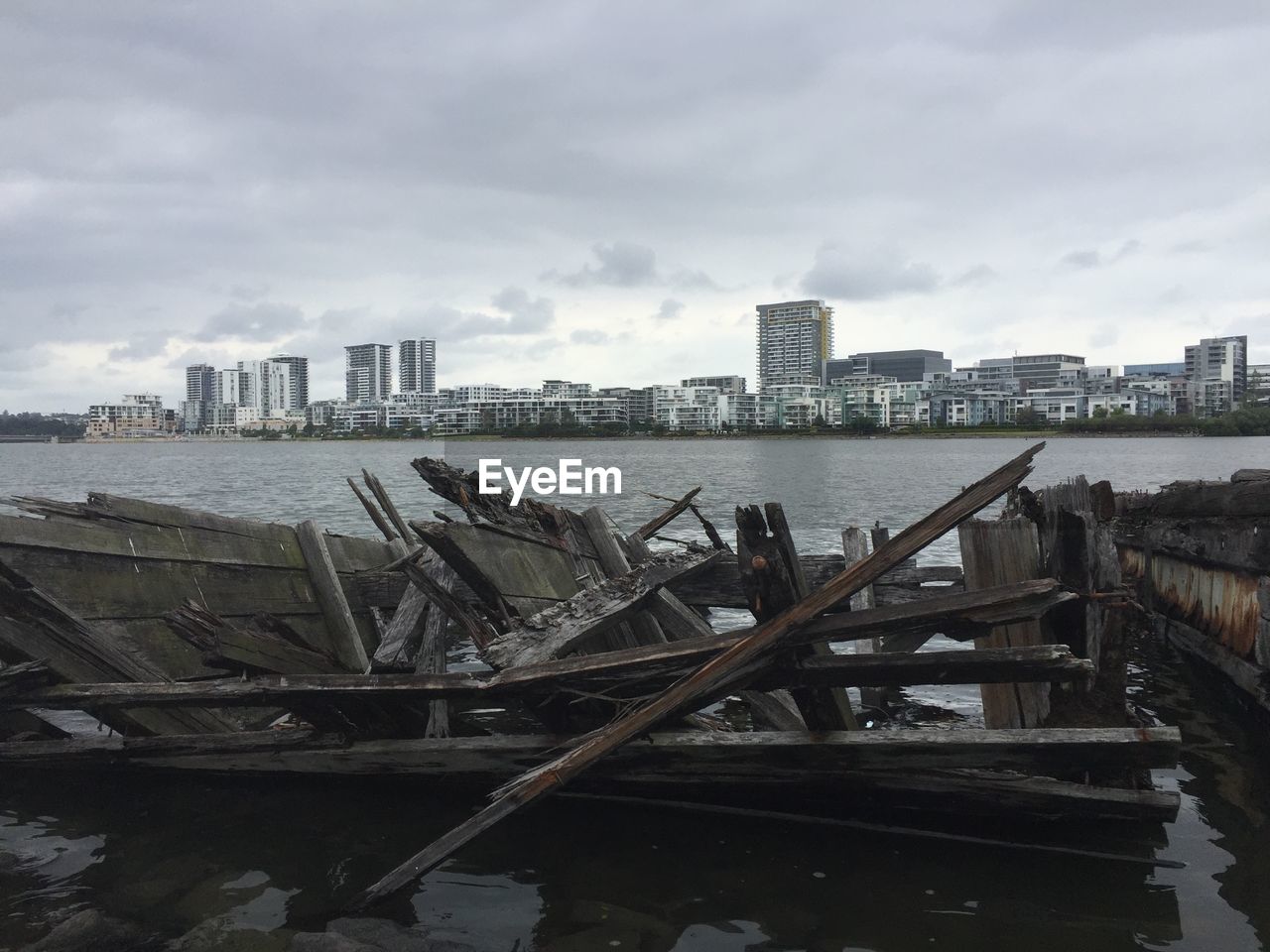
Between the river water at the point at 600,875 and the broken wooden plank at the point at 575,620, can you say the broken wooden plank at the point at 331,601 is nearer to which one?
the river water at the point at 600,875

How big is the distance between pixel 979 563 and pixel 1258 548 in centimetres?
419

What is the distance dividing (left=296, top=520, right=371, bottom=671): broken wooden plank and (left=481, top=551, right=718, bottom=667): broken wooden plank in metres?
2.81

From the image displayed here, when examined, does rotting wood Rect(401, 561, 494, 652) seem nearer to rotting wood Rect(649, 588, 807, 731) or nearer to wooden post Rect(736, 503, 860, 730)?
rotting wood Rect(649, 588, 807, 731)

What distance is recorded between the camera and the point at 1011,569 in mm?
6035

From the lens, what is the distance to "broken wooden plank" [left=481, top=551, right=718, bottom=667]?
5613 mm

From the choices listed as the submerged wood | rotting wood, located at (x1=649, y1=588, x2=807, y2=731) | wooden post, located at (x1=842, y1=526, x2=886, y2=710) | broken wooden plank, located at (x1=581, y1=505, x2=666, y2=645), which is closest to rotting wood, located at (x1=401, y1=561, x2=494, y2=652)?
rotting wood, located at (x1=649, y1=588, x2=807, y2=731)

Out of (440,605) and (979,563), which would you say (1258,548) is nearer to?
(979,563)

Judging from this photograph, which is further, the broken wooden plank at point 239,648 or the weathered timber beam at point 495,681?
the broken wooden plank at point 239,648

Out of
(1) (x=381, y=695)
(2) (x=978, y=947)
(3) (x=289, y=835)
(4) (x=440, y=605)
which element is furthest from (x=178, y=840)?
(2) (x=978, y=947)

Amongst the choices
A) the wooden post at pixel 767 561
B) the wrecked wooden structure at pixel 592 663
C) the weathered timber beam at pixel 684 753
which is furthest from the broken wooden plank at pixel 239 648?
the wooden post at pixel 767 561

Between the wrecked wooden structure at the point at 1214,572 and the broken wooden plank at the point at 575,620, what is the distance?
18.1 ft

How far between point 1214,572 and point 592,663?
8.51 meters

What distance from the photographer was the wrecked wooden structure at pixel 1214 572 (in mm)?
8734

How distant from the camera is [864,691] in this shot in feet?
32.0
